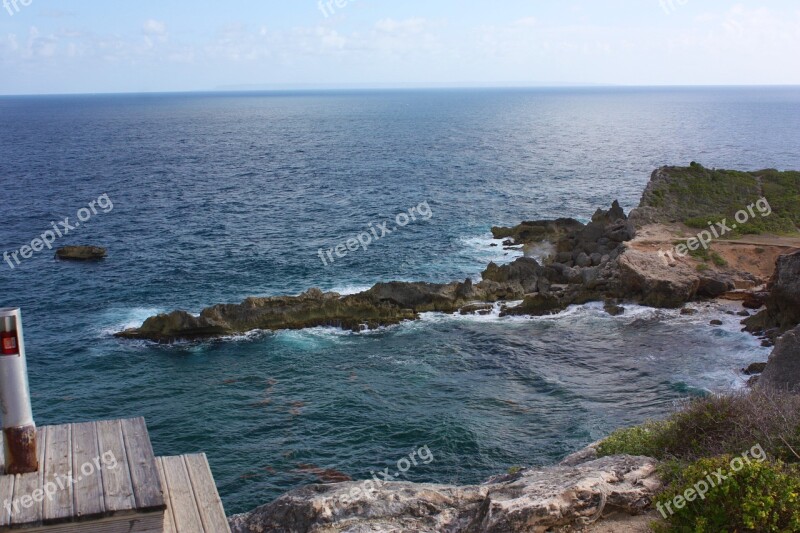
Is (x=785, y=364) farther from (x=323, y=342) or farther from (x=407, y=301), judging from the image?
(x=407, y=301)

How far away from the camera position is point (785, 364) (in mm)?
24328

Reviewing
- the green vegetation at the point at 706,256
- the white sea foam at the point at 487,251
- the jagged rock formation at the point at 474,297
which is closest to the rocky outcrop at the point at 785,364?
the jagged rock formation at the point at 474,297

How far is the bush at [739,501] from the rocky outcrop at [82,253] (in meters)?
55.0

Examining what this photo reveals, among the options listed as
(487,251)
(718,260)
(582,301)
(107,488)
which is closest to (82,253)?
(487,251)

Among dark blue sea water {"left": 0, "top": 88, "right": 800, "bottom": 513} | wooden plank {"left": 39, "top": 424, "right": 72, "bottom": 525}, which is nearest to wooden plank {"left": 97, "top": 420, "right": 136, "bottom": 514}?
wooden plank {"left": 39, "top": 424, "right": 72, "bottom": 525}

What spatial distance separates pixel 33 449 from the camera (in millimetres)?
8766

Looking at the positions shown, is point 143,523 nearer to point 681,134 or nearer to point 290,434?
point 290,434

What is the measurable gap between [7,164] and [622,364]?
104m

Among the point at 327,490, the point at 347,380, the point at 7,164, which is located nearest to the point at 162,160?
the point at 7,164

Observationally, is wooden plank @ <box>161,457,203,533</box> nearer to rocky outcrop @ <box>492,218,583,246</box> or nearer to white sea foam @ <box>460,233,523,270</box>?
white sea foam @ <box>460,233,523,270</box>

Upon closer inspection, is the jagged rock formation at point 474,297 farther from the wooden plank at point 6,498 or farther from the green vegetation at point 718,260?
the wooden plank at point 6,498

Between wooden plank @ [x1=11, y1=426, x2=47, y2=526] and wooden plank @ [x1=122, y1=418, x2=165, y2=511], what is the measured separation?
0.99 m

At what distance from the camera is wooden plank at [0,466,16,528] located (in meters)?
7.73

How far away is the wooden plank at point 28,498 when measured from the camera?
7.79m
